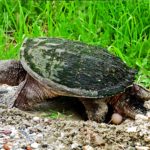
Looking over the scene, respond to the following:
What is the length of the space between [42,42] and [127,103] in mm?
721

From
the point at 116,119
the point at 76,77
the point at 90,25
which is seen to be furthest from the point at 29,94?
the point at 90,25

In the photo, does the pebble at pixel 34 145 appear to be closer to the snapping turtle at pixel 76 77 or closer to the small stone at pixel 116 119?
the snapping turtle at pixel 76 77

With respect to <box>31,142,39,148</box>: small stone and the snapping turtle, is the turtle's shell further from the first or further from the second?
<box>31,142,39,148</box>: small stone

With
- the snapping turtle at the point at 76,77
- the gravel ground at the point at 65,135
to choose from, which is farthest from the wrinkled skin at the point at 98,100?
the gravel ground at the point at 65,135

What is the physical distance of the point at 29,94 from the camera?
393 centimetres

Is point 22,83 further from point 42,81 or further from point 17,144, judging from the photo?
point 17,144

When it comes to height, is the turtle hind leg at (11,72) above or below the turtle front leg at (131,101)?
above

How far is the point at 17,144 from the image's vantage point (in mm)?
3150

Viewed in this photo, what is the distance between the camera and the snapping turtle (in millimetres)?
3713

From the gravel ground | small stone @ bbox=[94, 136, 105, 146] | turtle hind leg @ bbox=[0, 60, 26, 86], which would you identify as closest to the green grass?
turtle hind leg @ bbox=[0, 60, 26, 86]

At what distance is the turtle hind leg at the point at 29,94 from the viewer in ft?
12.8

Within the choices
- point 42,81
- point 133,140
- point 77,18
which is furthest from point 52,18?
point 133,140

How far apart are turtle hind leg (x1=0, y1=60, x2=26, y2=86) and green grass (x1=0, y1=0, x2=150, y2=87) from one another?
2.00ft

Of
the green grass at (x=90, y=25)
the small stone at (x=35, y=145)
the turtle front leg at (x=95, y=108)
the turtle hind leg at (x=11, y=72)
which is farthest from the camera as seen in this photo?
the green grass at (x=90, y=25)
